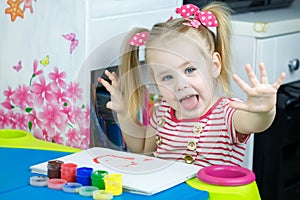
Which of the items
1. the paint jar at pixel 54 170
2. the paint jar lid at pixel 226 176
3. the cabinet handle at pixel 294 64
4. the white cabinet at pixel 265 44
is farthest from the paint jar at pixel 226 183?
the cabinet handle at pixel 294 64

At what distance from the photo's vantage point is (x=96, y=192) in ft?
3.72

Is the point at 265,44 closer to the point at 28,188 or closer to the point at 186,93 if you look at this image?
the point at 186,93

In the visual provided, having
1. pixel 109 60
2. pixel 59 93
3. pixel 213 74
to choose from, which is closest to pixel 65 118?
pixel 59 93

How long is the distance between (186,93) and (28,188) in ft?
1.12

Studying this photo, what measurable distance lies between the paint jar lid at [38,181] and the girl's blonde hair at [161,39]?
0.29 m

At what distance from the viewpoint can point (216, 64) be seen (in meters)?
1.41

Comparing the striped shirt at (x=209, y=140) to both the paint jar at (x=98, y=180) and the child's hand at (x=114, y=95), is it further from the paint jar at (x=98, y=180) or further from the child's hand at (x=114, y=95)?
the paint jar at (x=98, y=180)

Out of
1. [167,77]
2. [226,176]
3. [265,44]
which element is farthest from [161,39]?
[265,44]

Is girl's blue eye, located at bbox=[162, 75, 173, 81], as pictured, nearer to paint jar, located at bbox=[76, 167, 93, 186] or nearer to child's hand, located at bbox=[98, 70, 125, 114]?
child's hand, located at bbox=[98, 70, 125, 114]

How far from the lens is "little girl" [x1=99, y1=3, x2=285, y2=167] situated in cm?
135

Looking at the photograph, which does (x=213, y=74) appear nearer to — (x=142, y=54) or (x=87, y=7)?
(x=142, y=54)

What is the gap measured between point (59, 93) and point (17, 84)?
117mm

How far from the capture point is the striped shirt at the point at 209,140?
1.37 metres

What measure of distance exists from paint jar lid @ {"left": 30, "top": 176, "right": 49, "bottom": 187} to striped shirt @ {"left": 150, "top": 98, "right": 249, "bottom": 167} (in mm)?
301
